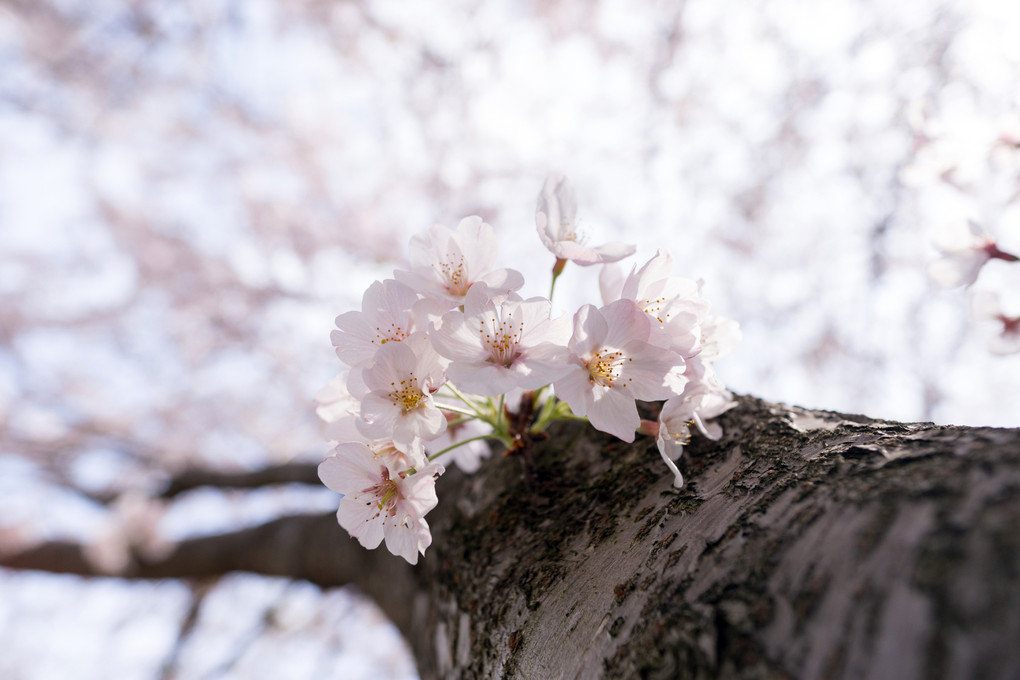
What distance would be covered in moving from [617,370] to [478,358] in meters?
0.24

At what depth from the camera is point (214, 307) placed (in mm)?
5863

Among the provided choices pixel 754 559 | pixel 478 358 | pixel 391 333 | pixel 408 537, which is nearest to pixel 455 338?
pixel 478 358

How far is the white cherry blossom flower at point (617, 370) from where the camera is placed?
0.82 metres

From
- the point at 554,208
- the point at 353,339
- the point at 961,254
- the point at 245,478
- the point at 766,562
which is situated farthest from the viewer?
the point at 245,478

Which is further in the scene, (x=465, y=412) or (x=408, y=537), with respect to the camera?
(x=465, y=412)

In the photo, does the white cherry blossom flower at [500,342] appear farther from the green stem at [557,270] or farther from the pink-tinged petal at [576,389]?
the green stem at [557,270]

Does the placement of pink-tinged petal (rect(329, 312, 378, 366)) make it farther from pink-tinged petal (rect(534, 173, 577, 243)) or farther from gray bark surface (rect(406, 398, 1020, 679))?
gray bark surface (rect(406, 398, 1020, 679))

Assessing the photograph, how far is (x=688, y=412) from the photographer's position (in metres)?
0.93

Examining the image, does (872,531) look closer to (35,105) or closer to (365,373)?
(365,373)

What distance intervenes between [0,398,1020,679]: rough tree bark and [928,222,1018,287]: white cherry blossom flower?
0.69 meters

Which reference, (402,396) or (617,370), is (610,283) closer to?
(617,370)

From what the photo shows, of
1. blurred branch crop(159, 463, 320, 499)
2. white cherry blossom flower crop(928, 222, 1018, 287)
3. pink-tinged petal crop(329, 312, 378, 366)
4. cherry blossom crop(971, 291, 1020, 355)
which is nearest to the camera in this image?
A: pink-tinged petal crop(329, 312, 378, 366)

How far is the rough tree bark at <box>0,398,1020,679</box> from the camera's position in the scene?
0.47m

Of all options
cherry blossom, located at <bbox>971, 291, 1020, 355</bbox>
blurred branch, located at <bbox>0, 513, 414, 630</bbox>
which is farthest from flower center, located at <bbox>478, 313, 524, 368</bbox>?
cherry blossom, located at <bbox>971, 291, 1020, 355</bbox>
